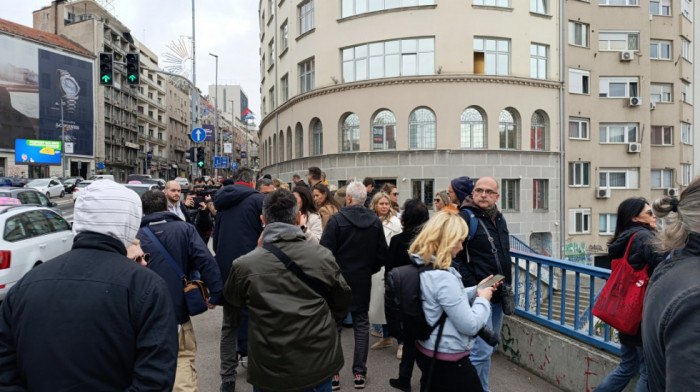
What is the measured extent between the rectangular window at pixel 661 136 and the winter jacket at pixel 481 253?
106ft

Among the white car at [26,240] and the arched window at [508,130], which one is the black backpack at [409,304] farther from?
the arched window at [508,130]

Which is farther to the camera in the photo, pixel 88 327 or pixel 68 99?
pixel 68 99

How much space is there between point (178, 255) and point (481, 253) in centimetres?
262

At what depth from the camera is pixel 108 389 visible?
5.90 ft

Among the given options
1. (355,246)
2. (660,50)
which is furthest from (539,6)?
(355,246)

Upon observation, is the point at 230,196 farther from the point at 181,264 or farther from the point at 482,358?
the point at 482,358

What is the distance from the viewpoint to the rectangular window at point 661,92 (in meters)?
30.1

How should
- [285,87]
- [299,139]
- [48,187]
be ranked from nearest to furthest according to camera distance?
[299,139], [285,87], [48,187]

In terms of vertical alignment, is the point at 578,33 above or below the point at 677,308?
above

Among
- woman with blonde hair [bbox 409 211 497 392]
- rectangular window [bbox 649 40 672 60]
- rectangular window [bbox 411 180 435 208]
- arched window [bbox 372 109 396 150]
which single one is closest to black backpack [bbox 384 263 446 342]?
woman with blonde hair [bbox 409 211 497 392]

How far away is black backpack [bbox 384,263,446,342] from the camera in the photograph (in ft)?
9.52

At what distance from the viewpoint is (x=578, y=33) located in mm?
27062

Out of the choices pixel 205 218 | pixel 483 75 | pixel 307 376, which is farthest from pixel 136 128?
pixel 307 376

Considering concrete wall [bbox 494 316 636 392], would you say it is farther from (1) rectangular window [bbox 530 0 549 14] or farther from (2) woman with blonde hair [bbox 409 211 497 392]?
(1) rectangular window [bbox 530 0 549 14]
